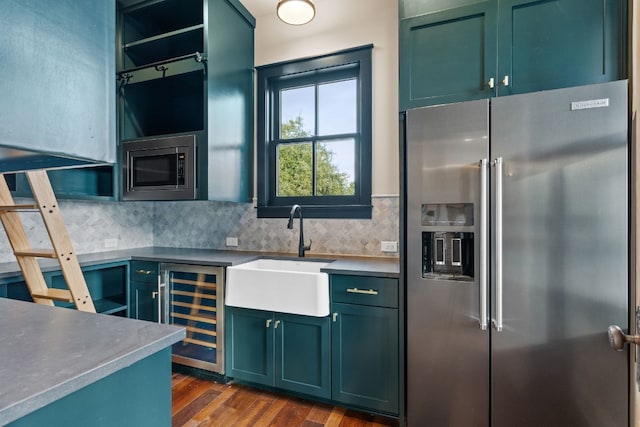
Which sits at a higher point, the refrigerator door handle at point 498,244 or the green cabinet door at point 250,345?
the refrigerator door handle at point 498,244

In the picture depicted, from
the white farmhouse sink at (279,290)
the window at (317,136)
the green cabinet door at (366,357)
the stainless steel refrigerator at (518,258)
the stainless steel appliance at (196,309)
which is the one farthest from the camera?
the window at (317,136)

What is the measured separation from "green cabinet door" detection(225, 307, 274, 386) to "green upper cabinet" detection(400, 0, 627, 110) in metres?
1.69

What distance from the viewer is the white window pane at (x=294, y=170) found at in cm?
282

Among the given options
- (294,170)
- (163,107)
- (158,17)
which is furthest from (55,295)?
(158,17)

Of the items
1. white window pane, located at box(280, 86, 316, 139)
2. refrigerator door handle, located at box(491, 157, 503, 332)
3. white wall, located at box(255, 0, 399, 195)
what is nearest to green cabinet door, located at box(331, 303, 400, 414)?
refrigerator door handle, located at box(491, 157, 503, 332)

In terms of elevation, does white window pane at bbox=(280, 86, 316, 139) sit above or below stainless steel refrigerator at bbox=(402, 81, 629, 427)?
above

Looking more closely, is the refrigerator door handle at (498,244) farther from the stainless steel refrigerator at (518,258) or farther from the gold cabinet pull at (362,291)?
the gold cabinet pull at (362,291)

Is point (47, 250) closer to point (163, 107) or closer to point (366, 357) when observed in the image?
point (366, 357)

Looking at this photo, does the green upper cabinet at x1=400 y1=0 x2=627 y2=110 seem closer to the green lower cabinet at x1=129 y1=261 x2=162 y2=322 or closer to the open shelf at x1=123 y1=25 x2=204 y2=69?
the open shelf at x1=123 y1=25 x2=204 y2=69

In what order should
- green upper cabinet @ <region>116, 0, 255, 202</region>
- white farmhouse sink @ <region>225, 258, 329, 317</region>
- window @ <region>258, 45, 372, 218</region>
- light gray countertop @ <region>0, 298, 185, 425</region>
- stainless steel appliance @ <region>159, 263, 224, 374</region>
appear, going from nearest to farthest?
1. light gray countertop @ <region>0, 298, 185, 425</region>
2. white farmhouse sink @ <region>225, 258, 329, 317</region>
3. stainless steel appliance @ <region>159, 263, 224, 374</region>
4. green upper cabinet @ <region>116, 0, 255, 202</region>
5. window @ <region>258, 45, 372, 218</region>

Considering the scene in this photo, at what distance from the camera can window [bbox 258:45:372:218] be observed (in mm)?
2566

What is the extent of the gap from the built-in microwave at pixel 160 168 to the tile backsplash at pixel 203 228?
47cm

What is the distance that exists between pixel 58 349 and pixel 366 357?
160 centimetres

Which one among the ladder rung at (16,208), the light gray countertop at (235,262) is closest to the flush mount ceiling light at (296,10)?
the light gray countertop at (235,262)
